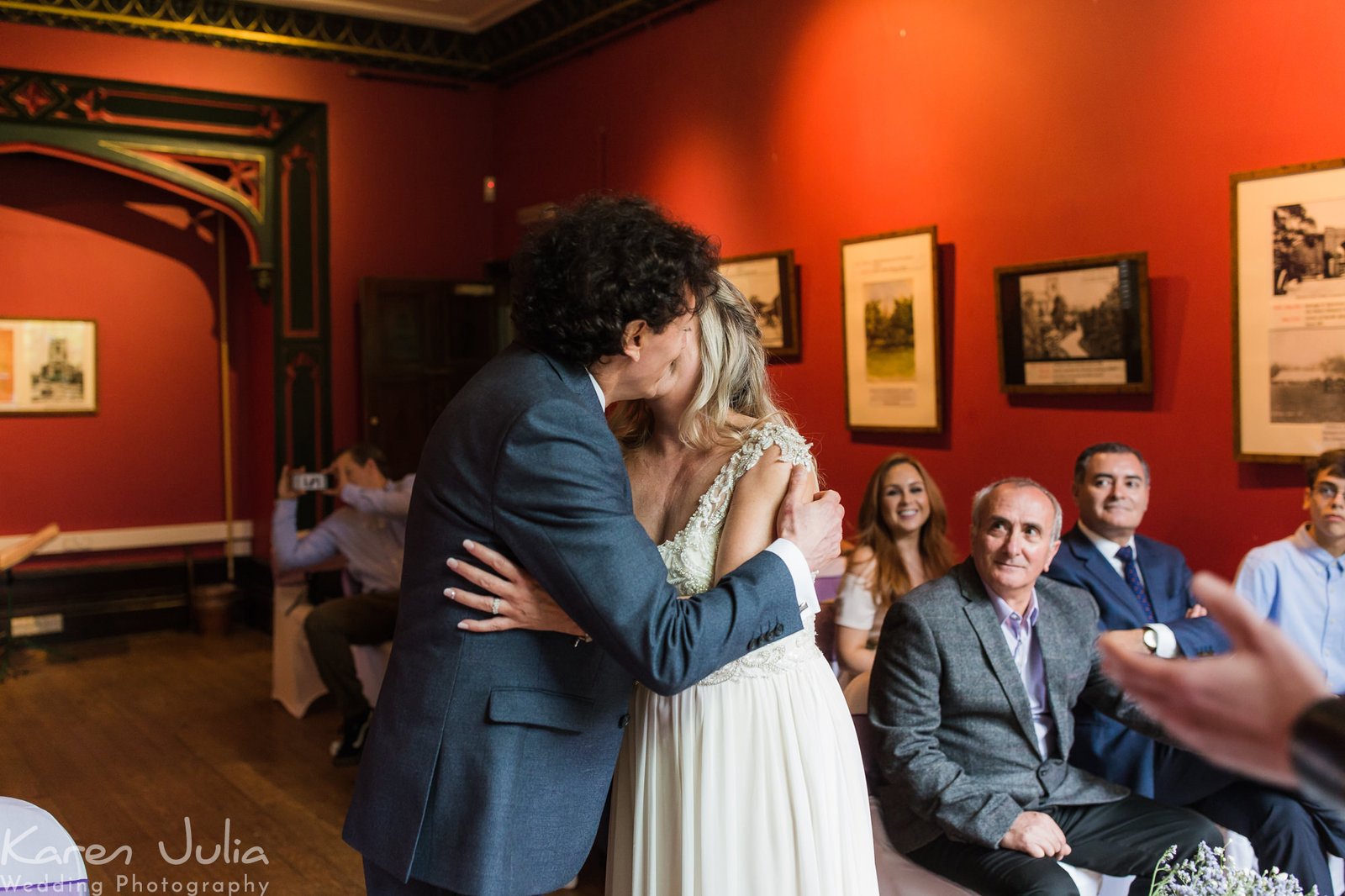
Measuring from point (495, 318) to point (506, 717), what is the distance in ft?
22.8

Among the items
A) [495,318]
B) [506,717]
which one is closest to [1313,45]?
[506,717]

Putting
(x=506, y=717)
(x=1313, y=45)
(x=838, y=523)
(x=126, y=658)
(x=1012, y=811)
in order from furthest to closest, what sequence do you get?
(x=126, y=658)
(x=1313, y=45)
(x=1012, y=811)
(x=838, y=523)
(x=506, y=717)

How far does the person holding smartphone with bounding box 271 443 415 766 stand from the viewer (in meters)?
5.76

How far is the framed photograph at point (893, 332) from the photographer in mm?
5238

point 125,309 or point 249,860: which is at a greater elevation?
point 125,309

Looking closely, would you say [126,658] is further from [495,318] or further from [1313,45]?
[1313,45]

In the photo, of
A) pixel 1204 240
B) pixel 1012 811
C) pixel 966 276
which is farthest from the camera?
pixel 966 276

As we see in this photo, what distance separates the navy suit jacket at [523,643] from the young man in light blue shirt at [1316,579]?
266 centimetres

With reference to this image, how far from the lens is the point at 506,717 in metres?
1.74

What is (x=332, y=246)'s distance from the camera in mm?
8227

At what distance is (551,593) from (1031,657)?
184cm

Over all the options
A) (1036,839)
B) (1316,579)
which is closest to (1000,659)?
(1036,839)

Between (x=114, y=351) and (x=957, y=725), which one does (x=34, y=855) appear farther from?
(x=114, y=351)

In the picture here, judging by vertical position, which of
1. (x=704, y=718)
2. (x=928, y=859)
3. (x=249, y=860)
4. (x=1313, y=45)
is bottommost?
(x=249, y=860)
